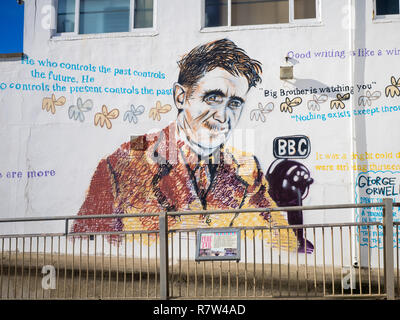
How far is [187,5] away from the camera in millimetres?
9680

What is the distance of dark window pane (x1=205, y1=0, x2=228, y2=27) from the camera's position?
9.72 meters

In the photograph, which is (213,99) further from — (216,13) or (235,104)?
(216,13)

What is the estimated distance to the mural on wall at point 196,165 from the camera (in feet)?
30.0

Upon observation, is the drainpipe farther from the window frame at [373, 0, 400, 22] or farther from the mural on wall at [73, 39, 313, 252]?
the mural on wall at [73, 39, 313, 252]

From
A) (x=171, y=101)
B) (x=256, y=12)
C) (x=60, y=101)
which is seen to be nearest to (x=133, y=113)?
(x=171, y=101)

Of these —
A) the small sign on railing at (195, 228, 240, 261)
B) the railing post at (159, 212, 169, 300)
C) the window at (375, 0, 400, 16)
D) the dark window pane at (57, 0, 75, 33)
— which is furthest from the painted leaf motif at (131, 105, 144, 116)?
the window at (375, 0, 400, 16)

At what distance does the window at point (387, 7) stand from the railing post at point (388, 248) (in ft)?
14.8

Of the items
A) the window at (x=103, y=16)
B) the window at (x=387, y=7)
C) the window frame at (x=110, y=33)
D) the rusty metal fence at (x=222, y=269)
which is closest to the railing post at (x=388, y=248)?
the rusty metal fence at (x=222, y=269)

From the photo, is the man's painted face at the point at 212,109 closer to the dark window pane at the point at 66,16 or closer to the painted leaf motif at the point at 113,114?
the painted leaf motif at the point at 113,114

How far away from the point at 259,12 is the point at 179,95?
242 centimetres

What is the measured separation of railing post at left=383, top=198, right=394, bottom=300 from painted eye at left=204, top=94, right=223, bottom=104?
13.4 ft

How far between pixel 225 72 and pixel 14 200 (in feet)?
17.3

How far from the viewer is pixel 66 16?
10.2m
